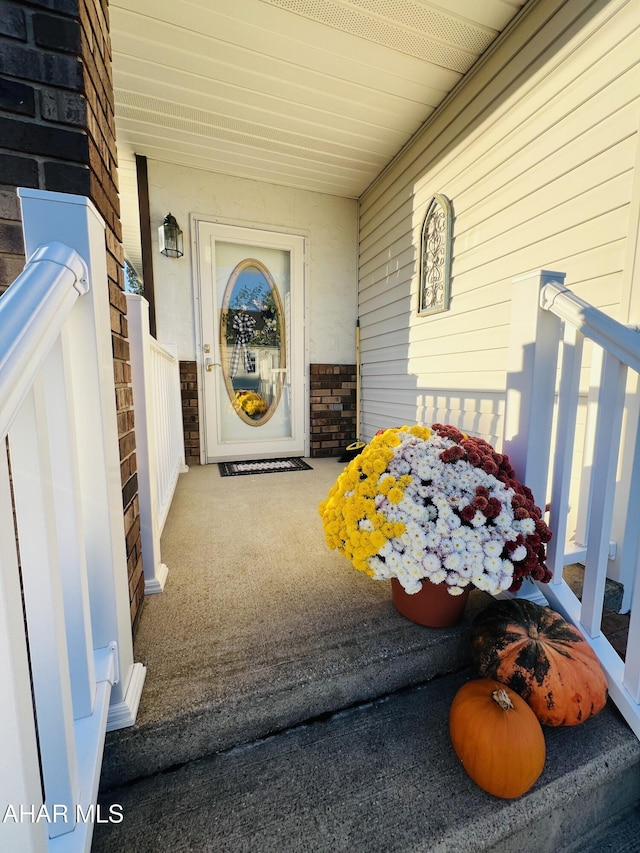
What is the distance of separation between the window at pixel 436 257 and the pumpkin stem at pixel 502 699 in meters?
2.20

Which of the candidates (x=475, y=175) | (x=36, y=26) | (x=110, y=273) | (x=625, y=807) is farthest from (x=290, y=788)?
(x=475, y=175)

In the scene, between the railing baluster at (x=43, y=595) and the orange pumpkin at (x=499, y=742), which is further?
the orange pumpkin at (x=499, y=742)

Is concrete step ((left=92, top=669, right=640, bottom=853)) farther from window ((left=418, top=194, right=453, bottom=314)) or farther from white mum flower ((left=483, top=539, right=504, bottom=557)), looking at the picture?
window ((left=418, top=194, right=453, bottom=314))

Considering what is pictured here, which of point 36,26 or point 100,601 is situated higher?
point 36,26

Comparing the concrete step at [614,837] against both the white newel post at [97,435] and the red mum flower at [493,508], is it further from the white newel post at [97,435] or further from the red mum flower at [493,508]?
the white newel post at [97,435]

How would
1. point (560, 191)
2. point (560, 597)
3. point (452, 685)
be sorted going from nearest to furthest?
point (452, 685) → point (560, 597) → point (560, 191)

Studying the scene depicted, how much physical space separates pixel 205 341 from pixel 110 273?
2.28 meters

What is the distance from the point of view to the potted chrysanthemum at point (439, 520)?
3.22ft

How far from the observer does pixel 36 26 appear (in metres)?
0.78

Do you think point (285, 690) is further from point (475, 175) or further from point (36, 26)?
point (475, 175)

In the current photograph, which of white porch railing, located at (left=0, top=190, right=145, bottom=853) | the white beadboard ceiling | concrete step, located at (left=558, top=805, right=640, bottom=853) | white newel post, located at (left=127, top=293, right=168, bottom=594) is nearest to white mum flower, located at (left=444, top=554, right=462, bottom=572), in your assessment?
concrete step, located at (left=558, top=805, right=640, bottom=853)

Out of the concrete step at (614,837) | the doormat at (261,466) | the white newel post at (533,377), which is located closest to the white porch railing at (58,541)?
the concrete step at (614,837)

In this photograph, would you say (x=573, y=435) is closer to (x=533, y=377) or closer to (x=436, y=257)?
(x=533, y=377)

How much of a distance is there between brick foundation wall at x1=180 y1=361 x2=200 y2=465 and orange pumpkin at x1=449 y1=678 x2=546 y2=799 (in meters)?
2.86
